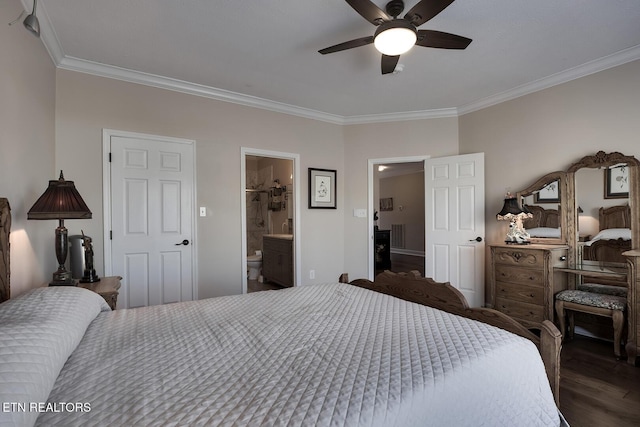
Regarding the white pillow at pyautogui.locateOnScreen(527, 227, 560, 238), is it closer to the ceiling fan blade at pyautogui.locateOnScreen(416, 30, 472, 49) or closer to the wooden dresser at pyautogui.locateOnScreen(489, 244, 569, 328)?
the wooden dresser at pyautogui.locateOnScreen(489, 244, 569, 328)

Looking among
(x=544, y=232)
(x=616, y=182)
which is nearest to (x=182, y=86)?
(x=544, y=232)

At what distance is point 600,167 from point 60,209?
4.31 meters

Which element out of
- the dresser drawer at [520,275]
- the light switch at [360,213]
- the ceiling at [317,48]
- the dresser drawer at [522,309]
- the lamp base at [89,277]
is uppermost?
the ceiling at [317,48]

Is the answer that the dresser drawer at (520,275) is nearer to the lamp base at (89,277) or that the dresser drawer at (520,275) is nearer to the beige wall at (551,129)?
the beige wall at (551,129)

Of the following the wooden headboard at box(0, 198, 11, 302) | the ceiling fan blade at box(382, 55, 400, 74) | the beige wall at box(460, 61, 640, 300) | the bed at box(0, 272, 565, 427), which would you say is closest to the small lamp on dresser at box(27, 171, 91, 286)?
the wooden headboard at box(0, 198, 11, 302)

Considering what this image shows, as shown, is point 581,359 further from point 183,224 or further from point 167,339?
point 183,224

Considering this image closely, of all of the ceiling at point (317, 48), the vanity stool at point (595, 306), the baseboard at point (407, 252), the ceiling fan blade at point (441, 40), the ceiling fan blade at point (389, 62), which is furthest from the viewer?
the baseboard at point (407, 252)

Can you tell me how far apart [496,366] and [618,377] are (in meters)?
1.91

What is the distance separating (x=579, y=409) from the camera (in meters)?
1.81

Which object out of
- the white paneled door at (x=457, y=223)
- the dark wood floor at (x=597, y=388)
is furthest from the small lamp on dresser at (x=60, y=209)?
the white paneled door at (x=457, y=223)

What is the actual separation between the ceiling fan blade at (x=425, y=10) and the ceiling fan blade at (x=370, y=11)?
14 cm

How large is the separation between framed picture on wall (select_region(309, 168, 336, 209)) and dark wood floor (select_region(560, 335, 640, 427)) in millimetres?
2889

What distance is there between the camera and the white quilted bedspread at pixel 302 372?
0.79 m

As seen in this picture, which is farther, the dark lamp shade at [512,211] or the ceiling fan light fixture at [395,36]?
the dark lamp shade at [512,211]
